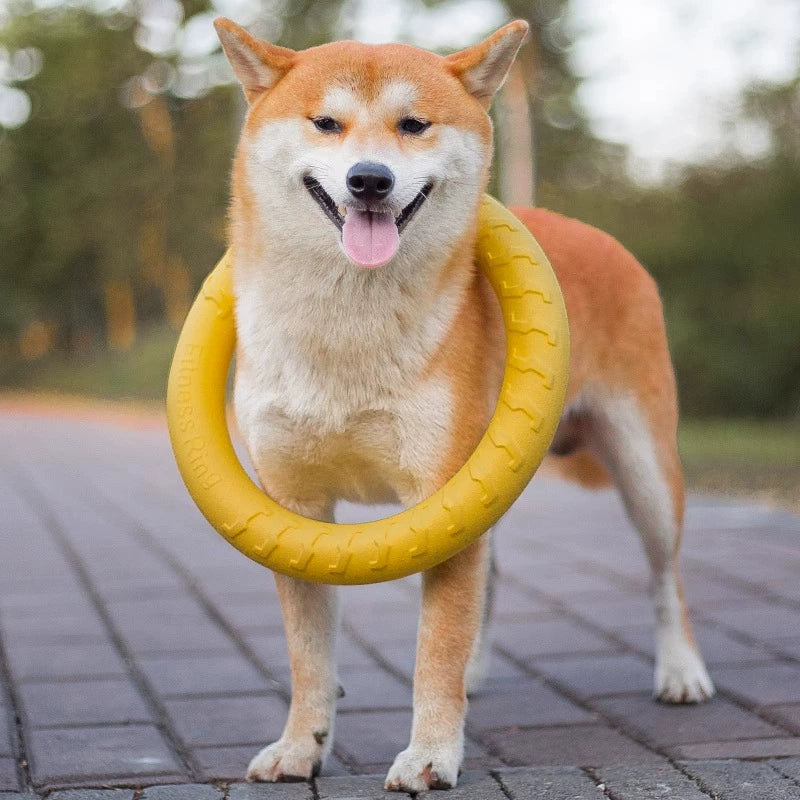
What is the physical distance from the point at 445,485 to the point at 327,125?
0.90 metres

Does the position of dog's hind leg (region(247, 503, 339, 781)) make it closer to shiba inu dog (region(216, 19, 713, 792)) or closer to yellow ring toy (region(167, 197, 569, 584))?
shiba inu dog (region(216, 19, 713, 792))

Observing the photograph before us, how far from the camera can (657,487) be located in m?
3.73

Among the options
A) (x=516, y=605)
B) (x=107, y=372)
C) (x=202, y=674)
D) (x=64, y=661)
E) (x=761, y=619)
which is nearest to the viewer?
(x=202, y=674)

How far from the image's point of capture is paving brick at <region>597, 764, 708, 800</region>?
2697 millimetres

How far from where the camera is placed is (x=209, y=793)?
9.18ft

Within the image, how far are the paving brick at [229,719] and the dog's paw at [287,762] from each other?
309 mm

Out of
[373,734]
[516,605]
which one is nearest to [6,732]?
[373,734]

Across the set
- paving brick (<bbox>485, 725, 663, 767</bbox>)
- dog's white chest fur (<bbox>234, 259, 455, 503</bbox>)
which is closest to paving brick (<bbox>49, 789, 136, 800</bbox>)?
dog's white chest fur (<bbox>234, 259, 455, 503</bbox>)

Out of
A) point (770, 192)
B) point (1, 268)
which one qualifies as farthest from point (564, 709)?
point (1, 268)

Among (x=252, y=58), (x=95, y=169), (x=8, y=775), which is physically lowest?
(x=95, y=169)

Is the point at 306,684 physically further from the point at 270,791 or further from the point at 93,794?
the point at 93,794

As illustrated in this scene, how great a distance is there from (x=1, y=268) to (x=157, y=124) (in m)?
6.96

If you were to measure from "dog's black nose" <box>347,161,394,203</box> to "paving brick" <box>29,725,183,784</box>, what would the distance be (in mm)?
1489

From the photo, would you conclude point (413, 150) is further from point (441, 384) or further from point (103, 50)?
point (103, 50)
